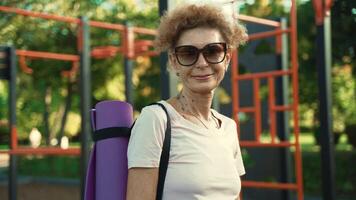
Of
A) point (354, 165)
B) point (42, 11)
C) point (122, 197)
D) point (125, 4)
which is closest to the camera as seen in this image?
point (122, 197)

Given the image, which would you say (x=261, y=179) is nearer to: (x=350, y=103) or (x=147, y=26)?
(x=147, y=26)

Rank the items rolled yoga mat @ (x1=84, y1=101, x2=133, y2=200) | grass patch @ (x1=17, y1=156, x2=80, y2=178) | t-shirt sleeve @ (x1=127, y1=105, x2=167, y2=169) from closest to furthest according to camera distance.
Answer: t-shirt sleeve @ (x1=127, y1=105, x2=167, y2=169) → rolled yoga mat @ (x1=84, y1=101, x2=133, y2=200) → grass patch @ (x1=17, y1=156, x2=80, y2=178)

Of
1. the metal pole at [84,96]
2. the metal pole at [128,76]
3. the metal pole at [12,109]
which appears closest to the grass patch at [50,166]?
the metal pole at [128,76]

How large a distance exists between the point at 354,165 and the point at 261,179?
2.04 meters

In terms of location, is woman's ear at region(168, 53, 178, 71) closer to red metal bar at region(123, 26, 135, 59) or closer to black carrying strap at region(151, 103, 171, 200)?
black carrying strap at region(151, 103, 171, 200)

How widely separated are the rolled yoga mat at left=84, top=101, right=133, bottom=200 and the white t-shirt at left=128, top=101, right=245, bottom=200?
0.27ft

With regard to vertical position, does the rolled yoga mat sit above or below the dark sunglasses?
below

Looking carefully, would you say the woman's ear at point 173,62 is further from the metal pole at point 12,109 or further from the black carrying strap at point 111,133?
the metal pole at point 12,109

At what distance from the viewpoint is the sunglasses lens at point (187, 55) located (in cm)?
140

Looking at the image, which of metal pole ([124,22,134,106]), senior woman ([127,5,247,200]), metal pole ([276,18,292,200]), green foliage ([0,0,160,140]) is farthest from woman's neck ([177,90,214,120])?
green foliage ([0,0,160,140])

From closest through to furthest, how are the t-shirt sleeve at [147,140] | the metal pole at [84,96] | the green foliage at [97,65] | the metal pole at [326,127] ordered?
the t-shirt sleeve at [147,140], the metal pole at [326,127], the metal pole at [84,96], the green foliage at [97,65]

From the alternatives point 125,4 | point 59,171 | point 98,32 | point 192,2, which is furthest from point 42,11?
point 59,171

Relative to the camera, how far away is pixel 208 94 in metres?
1.45

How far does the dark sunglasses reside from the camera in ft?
4.58
